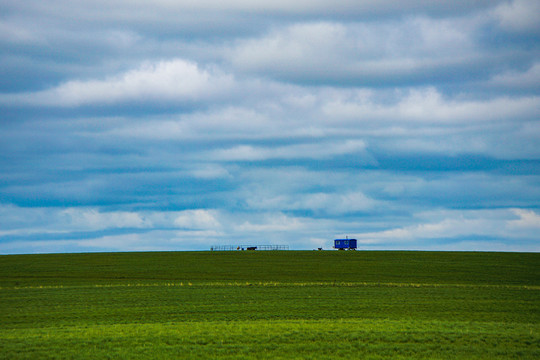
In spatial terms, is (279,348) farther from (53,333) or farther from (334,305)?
(334,305)

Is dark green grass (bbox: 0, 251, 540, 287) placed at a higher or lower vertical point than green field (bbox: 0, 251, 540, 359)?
higher

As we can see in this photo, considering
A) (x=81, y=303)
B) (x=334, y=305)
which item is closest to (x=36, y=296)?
(x=81, y=303)

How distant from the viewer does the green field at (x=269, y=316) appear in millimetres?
28250

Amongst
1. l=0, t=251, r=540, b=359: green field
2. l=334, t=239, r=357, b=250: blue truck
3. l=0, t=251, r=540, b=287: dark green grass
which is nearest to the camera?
l=0, t=251, r=540, b=359: green field

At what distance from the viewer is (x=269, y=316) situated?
1516 inches

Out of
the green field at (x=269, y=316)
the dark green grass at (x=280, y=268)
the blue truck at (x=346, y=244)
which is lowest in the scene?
the green field at (x=269, y=316)

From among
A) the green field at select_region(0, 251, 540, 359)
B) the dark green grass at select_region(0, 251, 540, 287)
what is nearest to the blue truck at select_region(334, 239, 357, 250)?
the dark green grass at select_region(0, 251, 540, 287)

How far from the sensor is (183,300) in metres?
46.6

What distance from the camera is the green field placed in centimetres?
2825

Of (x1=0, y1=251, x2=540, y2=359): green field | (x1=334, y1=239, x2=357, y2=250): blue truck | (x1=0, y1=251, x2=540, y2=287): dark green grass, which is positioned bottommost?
(x1=0, y1=251, x2=540, y2=359): green field

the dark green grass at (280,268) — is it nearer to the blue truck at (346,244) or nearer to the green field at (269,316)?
the green field at (269,316)

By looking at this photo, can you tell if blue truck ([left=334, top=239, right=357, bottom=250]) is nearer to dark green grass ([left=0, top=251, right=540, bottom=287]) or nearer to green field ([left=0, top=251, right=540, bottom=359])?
dark green grass ([left=0, top=251, right=540, bottom=287])

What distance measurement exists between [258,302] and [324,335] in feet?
48.6

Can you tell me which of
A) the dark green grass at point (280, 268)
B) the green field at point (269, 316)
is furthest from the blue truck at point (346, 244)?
the green field at point (269, 316)
